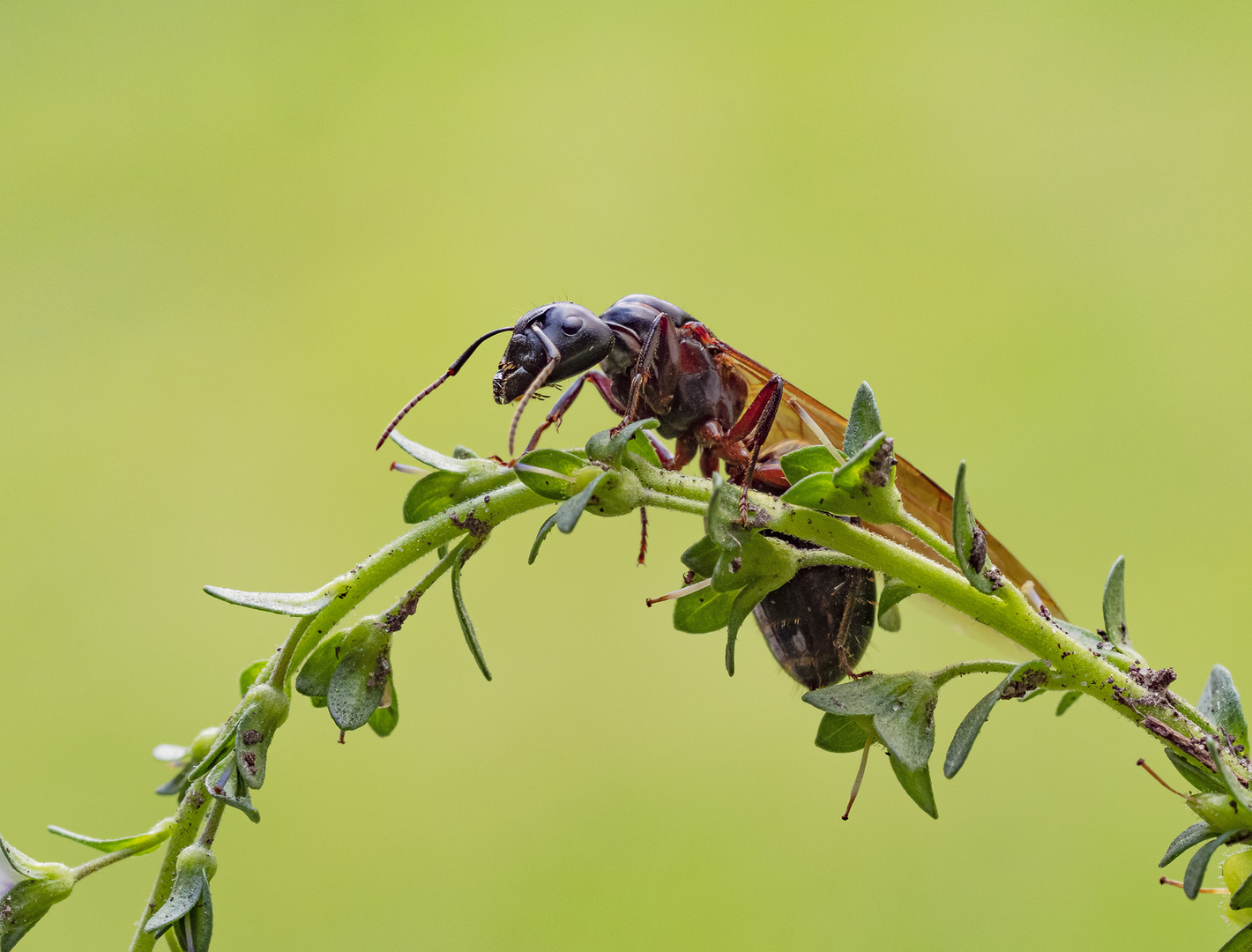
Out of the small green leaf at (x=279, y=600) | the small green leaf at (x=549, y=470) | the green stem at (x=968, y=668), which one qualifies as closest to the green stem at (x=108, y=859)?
the small green leaf at (x=279, y=600)

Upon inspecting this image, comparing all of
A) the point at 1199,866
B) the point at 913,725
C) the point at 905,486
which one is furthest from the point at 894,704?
the point at 905,486

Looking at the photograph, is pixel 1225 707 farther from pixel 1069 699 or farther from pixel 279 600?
pixel 279 600

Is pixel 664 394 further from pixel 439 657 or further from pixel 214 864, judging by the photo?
pixel 439 657

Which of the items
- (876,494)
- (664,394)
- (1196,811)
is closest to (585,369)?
(664,394)

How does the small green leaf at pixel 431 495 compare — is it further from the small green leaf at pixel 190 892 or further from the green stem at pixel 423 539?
the small green leaf at pixel 190 892

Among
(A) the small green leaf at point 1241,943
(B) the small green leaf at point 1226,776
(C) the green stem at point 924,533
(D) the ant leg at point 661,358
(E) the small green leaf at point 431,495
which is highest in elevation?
(D) the ant leg at point 661,358

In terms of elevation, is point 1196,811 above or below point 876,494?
below

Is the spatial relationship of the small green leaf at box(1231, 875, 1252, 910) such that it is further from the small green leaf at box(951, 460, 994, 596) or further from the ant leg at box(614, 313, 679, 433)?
the ant leg at box(614, 313, 679, 433)
